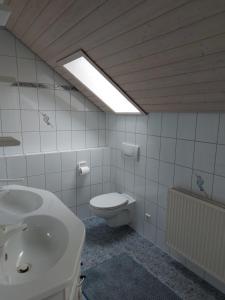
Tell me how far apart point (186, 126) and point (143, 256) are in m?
1.36

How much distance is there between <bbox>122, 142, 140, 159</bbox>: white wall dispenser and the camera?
8.12 ft

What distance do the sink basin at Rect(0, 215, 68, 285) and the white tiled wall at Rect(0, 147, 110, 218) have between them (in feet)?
3.97

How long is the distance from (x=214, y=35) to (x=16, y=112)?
79.8 inches

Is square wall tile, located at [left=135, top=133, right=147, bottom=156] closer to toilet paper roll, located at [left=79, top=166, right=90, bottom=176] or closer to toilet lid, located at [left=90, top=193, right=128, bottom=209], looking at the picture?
toilet lid, located at [left=90, top=193, right=128, bottom=209]

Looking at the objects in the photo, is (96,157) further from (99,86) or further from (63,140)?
(99,86)

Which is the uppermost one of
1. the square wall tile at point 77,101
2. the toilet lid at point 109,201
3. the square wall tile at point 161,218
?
the square wall tile at point 77,101

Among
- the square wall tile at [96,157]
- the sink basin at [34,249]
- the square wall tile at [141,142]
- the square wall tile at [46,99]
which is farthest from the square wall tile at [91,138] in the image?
the sink basin at [34,249]

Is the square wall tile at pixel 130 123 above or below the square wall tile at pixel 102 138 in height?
above

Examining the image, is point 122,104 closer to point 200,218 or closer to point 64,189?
point 64,189

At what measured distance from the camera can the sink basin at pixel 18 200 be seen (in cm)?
158

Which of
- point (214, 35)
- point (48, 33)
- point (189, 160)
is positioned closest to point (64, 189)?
point (189, 160)

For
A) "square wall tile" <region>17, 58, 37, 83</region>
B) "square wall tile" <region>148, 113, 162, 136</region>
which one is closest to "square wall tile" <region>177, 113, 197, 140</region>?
"square wall tile" <region>148, 113, 162, 136</region>

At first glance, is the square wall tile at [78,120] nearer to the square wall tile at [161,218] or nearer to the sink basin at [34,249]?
the square wall tile at [161,218]

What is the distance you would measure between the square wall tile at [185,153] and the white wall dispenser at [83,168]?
1165 millimetres
